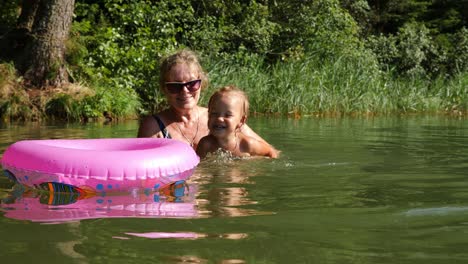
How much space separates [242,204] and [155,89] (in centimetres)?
1120

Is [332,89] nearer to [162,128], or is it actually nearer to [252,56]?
[252,56]

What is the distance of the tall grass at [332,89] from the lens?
1462 cm

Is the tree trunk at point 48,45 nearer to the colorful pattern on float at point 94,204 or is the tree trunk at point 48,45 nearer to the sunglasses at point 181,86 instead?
the sunglasses at point 181,86

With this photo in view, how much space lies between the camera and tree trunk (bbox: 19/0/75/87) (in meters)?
13.6

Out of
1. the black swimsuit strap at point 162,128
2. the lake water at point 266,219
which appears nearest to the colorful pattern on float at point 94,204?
the lake water at point 266,219

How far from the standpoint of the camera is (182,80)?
5.58 m

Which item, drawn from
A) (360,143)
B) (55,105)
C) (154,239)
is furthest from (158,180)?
(55,105)

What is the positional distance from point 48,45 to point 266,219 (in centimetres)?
1126

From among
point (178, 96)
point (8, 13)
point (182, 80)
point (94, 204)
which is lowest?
point (94, 204)

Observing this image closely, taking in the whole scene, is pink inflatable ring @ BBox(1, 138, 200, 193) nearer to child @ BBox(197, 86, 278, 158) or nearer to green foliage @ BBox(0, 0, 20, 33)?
child @ BBox(197, 86, 278, 158)

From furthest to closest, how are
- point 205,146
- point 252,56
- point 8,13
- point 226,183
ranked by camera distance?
point 8,13 < point 252,56 < point 205,146 < point 226,183

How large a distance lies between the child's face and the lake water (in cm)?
27

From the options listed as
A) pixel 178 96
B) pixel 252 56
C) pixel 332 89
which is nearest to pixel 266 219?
pixel 178 96

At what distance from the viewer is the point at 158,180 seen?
155 inches
